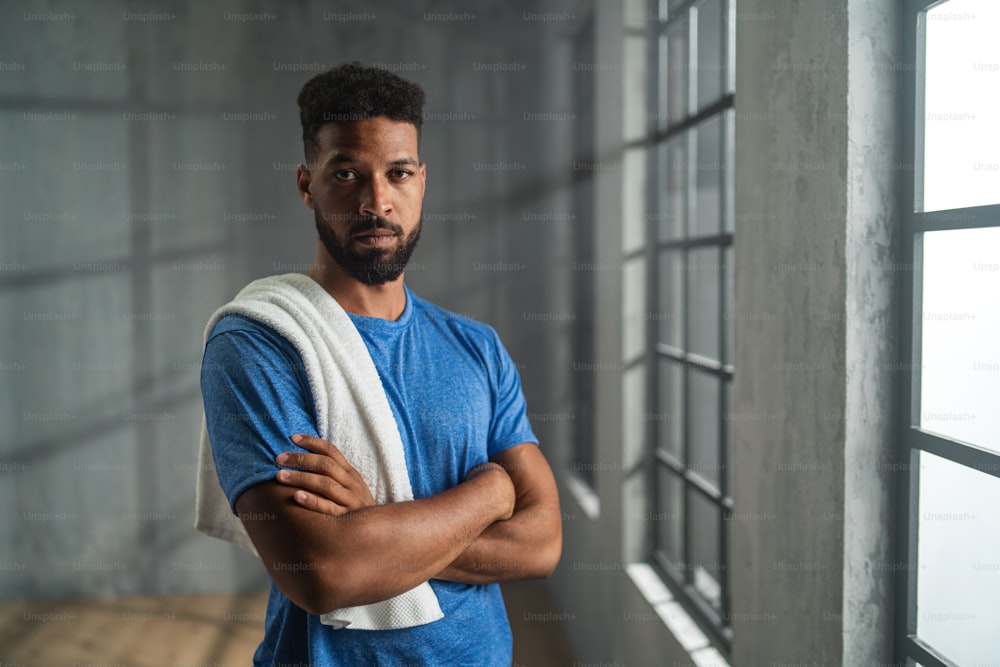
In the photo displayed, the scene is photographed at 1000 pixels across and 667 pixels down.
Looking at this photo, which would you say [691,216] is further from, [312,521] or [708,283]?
[312,521]

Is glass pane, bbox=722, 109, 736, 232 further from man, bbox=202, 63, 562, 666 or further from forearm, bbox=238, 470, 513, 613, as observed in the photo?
forearm, bbox=238, 470, 513, 613

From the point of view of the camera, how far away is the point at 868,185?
121 cm

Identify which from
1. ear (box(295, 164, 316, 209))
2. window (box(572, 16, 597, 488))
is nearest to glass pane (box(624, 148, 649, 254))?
window (box(572, 16, 597, 488))

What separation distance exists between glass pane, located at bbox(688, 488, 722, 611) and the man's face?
1.34 metres

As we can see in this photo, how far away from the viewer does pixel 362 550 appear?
1031mm

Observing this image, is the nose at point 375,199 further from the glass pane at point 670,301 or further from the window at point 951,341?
the glass pane at point 670,301

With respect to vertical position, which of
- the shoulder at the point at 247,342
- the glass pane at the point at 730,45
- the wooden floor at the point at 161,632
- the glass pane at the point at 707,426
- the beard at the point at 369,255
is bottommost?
the wooden floor at the point at 161,632

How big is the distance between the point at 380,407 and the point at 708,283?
7.35 ft

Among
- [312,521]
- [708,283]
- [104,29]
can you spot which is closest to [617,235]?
[708,283]

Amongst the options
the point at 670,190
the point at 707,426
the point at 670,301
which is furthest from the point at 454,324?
the point at 707,426

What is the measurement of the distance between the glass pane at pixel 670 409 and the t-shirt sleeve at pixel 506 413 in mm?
1299

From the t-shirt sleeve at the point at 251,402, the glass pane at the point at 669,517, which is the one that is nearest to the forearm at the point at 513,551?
the t-shirt sleeve at the point at 251,402

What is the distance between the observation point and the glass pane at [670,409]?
2.58m

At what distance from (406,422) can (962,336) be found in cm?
90
